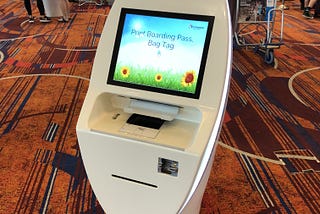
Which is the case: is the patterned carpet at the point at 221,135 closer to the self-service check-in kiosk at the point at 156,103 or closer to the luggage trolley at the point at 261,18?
the luggage trolley at the point at 261,18

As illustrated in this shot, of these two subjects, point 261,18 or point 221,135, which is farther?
point 261,18

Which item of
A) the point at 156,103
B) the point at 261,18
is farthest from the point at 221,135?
the point at 261,18

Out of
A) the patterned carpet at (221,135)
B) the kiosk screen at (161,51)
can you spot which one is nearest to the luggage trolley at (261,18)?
the patterned carpet at (221,135)

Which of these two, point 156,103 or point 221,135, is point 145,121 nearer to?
point 156,103

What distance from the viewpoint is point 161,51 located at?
46.7 inches

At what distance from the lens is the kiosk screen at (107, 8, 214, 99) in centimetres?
113

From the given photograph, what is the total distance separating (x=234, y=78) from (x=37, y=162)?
2238 mm

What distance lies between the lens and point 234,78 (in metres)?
3.57

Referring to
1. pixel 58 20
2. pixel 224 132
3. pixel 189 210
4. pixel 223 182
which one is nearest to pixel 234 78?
pixel 224 132

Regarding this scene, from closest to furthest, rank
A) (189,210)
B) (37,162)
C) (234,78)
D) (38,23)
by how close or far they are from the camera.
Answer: (189,210) → (37,162) → (234,78) → (38,23)

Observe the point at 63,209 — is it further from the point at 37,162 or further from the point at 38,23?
the point at 38,23

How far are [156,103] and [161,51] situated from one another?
0.65ft

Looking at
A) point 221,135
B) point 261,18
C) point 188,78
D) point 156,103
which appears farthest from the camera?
point 261,18

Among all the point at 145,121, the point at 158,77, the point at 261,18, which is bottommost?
the point at 261,18
